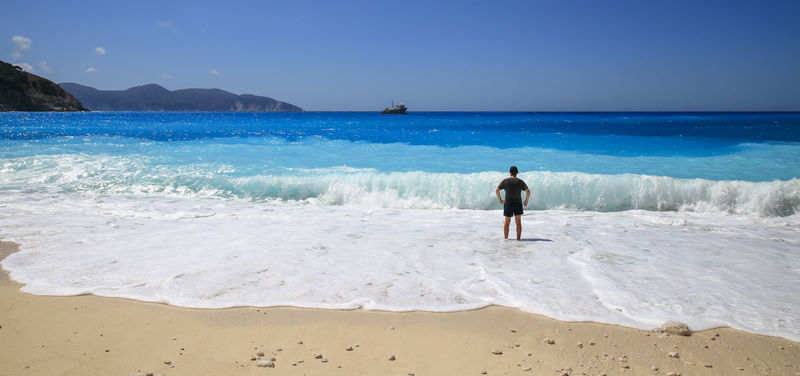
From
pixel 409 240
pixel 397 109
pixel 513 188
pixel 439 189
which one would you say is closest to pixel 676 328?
pixel 513 188

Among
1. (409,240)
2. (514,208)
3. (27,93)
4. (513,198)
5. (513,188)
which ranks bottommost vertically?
(409,240)

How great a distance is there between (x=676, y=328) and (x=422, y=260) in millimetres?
3231

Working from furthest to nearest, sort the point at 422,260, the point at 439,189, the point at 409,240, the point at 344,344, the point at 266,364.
→ the point at 439,189 < the point at 409,240 < the point at 422,260 < the point at 344,344 < the point at 266,364

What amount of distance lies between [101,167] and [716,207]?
2000cm

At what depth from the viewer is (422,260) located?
244 inches

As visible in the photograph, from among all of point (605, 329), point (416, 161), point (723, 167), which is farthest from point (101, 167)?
point (723, 167)

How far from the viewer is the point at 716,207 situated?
10852mm

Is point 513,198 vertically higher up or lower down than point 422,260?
higher up

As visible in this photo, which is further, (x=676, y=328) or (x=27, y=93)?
(x=27, y=93)

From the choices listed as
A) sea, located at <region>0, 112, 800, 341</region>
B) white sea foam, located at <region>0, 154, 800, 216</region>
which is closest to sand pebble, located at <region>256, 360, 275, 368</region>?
sea, located at <region>0, 112, 800, 341</region>

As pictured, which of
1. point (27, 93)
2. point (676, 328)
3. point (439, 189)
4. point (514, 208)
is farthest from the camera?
point (27, 93)

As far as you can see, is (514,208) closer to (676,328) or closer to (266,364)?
(676,328)

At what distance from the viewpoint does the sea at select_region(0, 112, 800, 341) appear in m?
4.79

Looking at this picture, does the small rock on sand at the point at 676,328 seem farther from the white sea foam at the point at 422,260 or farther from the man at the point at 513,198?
the man at the point at 513,198
